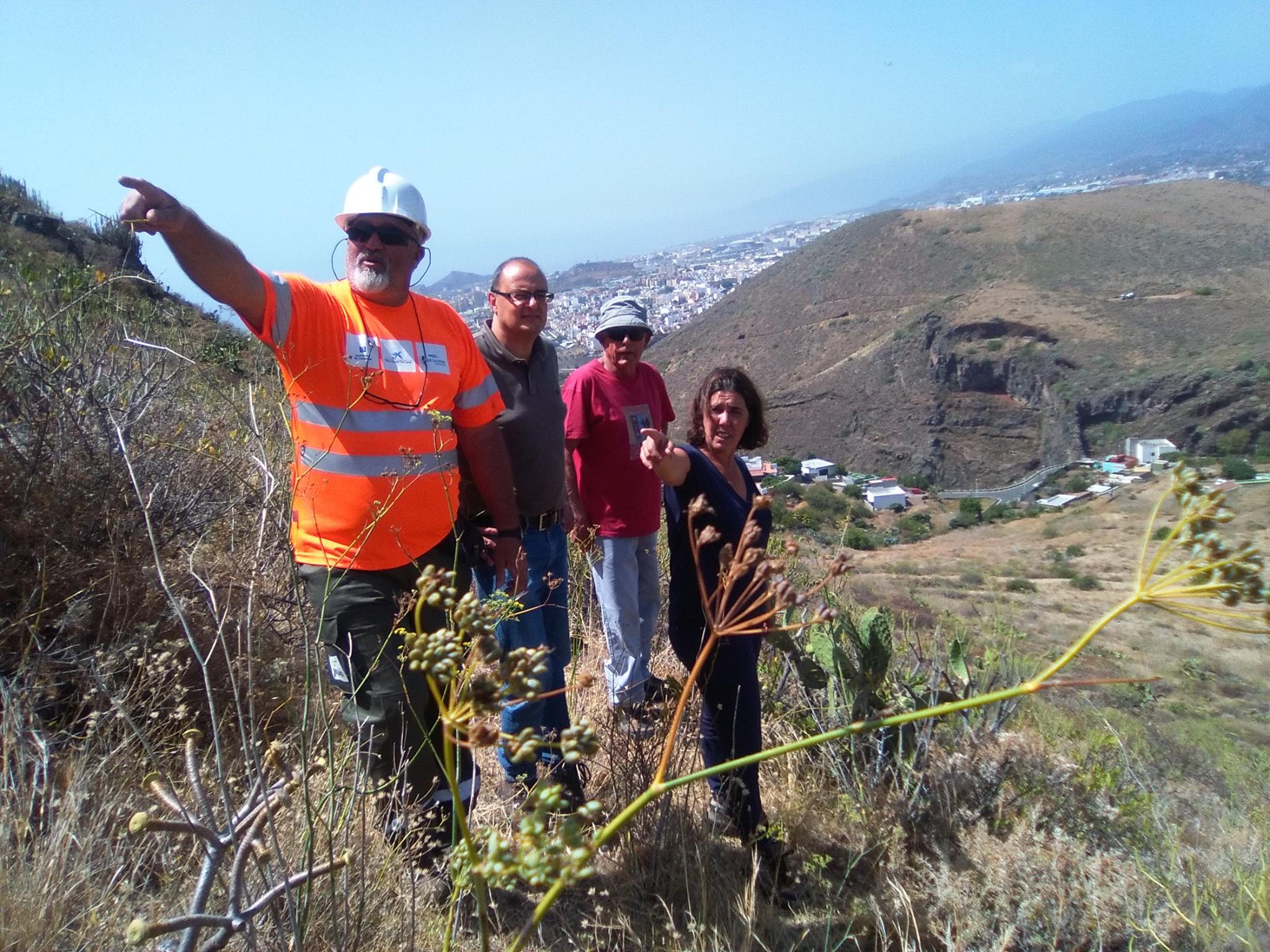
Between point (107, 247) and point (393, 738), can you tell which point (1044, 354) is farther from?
point (393, 738)

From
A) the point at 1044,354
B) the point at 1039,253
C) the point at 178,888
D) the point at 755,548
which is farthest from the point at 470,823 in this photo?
the point at 1039,253

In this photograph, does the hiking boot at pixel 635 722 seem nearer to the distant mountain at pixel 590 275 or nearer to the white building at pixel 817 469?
the white building at pixel 817 469

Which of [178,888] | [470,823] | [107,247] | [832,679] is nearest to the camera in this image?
[178,888]

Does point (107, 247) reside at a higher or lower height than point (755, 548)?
higher

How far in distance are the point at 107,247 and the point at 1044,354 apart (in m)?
47.5

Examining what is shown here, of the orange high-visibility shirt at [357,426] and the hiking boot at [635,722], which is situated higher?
the orange high-visibility shirt at [357,426]

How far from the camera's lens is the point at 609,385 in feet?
11.0

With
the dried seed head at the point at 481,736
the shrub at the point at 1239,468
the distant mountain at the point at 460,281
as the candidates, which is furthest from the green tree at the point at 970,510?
the dried seed head at the point at 481,736

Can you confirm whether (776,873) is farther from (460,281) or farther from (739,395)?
(460,281)

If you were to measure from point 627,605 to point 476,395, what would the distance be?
1.31m

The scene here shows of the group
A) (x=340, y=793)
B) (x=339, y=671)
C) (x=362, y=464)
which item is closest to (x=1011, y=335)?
(x=362, y=464)

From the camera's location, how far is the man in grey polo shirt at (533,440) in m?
2.73

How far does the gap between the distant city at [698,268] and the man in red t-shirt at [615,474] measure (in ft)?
50.2

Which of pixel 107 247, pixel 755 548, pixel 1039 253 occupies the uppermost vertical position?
pixel 107 247
